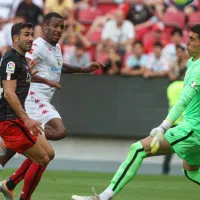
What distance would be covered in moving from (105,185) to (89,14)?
7958 millimetres

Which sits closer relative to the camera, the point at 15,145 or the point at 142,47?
the point at 15,145

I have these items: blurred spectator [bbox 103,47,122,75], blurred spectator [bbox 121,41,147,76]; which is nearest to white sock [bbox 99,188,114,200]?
blurred spectator [bbox 121,41,147,76]

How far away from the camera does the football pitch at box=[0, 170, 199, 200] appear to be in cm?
1098

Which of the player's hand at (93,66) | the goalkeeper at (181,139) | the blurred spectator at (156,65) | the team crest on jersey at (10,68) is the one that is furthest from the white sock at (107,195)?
the blurred spectator at (156,65)

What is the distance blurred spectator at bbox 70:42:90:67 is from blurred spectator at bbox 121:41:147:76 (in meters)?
0.93

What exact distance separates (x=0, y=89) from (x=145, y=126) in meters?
8.32

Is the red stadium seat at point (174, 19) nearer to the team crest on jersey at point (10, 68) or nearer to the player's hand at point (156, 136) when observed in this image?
the team crest on jersey at point (10, 68)

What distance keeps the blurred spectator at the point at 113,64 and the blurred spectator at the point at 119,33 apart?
55 cm

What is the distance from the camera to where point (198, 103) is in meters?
8.95

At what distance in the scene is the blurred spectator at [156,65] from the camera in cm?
1703

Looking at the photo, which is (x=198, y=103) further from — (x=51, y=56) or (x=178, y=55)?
(x=178, y=55)

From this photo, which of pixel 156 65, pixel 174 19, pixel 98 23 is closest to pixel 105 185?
pixel 156 65

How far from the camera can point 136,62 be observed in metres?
17.5

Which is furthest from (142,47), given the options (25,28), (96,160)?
(25,28)
